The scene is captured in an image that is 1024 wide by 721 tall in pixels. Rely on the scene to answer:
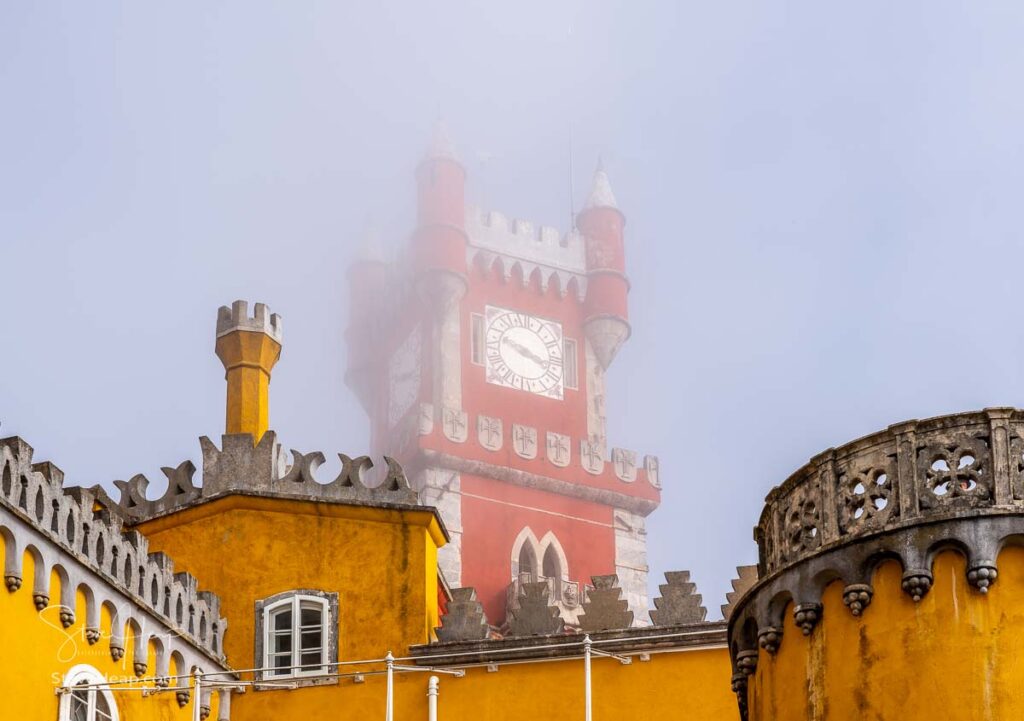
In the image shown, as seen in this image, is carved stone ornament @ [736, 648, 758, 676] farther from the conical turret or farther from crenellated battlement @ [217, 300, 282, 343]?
the conical turret

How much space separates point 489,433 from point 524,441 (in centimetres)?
111

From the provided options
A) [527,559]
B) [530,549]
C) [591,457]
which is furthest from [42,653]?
[591,457]

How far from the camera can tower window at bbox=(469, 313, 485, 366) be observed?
217 feet

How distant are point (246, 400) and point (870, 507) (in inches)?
566

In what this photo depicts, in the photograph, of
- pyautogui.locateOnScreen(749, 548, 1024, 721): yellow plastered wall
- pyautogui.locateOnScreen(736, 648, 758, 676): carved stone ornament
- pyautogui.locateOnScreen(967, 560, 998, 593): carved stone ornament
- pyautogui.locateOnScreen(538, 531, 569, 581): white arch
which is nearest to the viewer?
pyautogui.locateOnScreen(749, 548, 1024, 721): yellow plastered wall

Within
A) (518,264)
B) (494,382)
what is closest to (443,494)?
(494,382)

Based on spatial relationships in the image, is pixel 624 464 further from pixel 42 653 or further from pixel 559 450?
pixel 42 653

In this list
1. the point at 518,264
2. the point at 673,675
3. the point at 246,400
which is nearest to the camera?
the point at 673,675

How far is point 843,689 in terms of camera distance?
16.1 metres

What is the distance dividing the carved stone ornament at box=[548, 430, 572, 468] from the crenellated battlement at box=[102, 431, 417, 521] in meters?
36.2

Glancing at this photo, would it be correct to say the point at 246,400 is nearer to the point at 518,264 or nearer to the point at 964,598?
the point at 964,598

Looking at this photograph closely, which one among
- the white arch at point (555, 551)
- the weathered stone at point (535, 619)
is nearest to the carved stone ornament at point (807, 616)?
the weathered stone at point (535, 619)

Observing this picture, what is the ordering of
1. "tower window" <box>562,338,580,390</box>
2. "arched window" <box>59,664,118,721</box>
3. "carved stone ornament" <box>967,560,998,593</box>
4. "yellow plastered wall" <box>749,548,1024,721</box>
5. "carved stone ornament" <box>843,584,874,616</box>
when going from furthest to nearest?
"tower window" <box>562,338,580,390</box>, "arched window" <box>59,664,118,721</box>, "carved stone ornament" <box>843,584,874,616</box>, "carved stone ornament" <box>967,560,998,593</box>, "yellow plastered wall" <box>749,548,1024,721</box>

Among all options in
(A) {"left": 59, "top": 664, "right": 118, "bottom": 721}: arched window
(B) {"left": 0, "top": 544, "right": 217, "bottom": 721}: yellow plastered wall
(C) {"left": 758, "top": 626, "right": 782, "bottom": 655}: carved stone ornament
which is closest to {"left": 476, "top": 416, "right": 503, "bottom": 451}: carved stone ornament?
(B) {"left": 0, "top": 544, "right": 217, "bottom": 721}: yellow plastered wall
